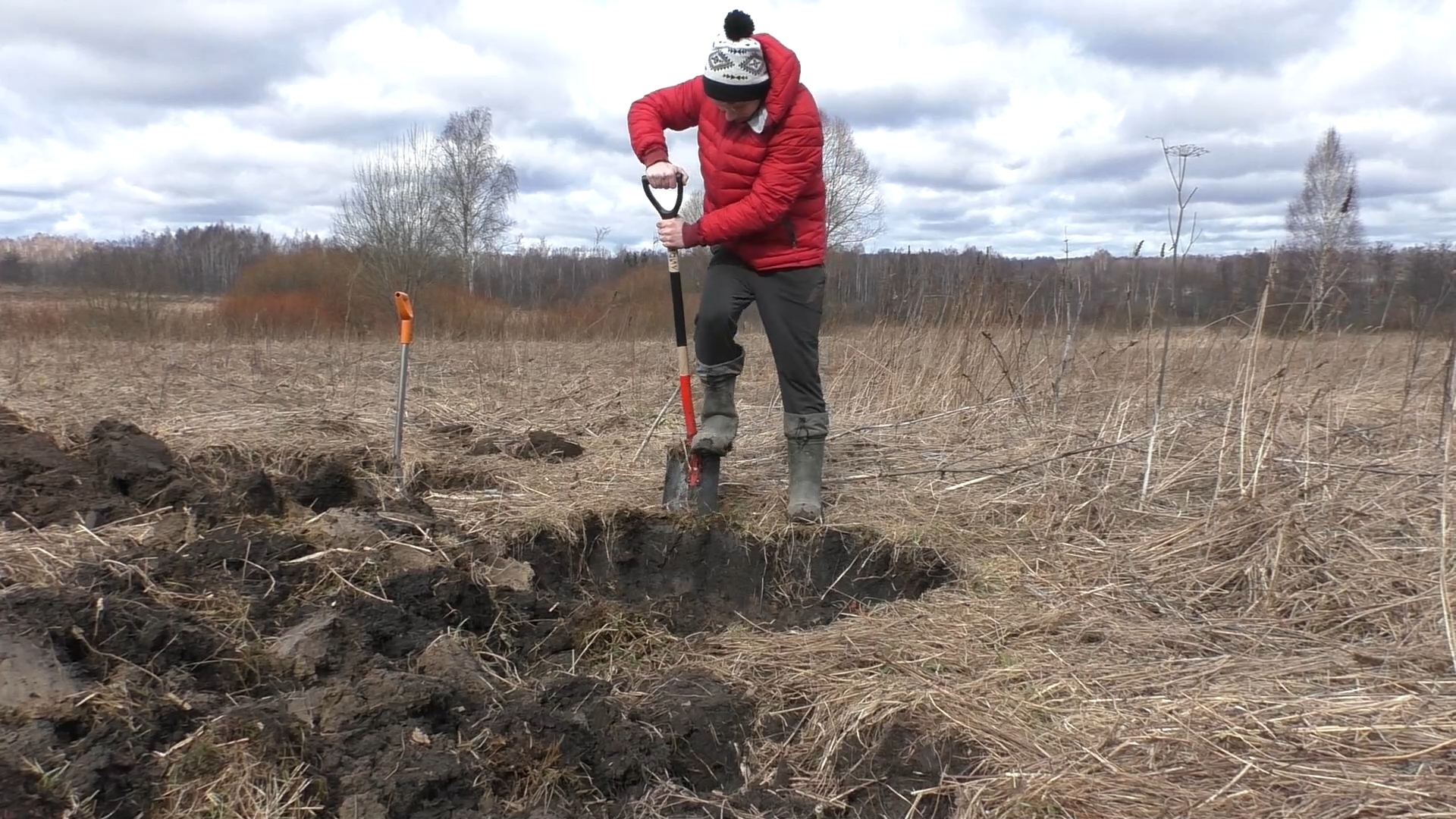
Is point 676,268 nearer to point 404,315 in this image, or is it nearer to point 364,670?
point 404,315

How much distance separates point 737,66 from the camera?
3410 millimetres

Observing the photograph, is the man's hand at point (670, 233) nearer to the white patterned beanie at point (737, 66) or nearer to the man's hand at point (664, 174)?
the man's hand at point (664, 174)

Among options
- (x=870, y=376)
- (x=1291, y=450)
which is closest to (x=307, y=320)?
(x=870, y=376)

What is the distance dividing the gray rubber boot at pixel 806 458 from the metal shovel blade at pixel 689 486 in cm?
34

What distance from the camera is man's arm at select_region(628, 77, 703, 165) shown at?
12.6 feet

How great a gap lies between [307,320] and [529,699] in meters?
17.0

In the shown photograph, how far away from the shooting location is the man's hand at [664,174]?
148 inches

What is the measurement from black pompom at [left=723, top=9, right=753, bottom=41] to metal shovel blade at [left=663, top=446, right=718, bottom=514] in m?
1.71

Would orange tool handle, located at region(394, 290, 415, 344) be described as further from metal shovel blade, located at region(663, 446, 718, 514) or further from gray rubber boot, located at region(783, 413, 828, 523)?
gray rubber boot, located at region(783, 413, 828, 523)

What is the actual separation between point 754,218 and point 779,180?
0.56ft

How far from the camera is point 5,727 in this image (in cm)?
193

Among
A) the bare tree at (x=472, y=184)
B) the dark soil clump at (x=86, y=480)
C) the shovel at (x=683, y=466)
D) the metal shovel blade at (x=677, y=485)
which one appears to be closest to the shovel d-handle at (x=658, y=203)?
the shovel at (x=683, y=466)

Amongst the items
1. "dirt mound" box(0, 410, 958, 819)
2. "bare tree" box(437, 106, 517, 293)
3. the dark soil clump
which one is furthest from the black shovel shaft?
"bare tree" box(437, 106, 517, 293)

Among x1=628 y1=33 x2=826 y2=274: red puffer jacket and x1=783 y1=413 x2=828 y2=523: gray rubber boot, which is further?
x1=783 y1=413 x2=828 y2=523: gray rubber boot
